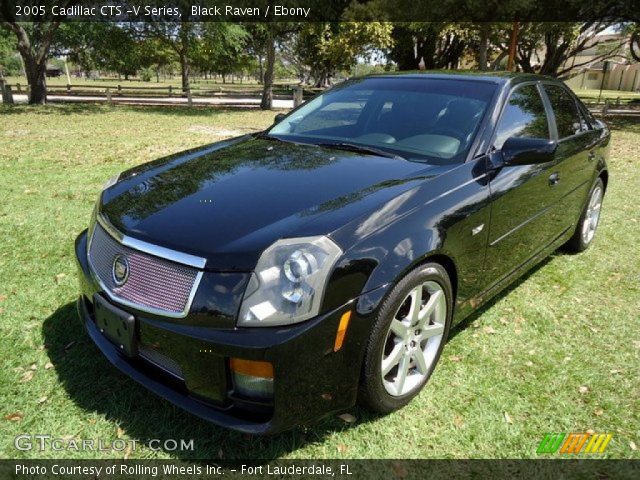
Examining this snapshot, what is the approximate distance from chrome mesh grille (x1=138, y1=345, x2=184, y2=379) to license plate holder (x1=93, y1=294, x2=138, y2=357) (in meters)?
0.04

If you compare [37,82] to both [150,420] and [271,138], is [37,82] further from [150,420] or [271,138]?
[150,420]

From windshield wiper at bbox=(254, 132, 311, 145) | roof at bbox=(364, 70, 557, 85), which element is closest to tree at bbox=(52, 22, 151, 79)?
windshield wiper at bbox=(254, 132, 311, 145)

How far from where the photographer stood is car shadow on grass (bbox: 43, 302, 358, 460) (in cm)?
222

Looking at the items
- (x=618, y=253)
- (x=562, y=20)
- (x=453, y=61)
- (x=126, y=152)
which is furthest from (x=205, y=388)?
(x=453, y=61)

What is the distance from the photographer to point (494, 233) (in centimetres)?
285

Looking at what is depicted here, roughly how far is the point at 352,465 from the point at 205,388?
30.4 inches

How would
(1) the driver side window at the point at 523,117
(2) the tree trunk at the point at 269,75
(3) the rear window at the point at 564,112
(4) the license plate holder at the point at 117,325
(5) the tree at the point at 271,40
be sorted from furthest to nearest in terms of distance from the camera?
(2) the tree trunk at the point at 269,75 < (5) the tree at the point at 271,40 < (3) the rear window at the point at 564,112 < (1) the driver side window at the point at 523,117 < (4) the license plate holder at the point at 117,325

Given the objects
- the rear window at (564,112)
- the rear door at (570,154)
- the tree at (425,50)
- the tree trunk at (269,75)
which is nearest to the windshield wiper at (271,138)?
the rear door at (570,154)

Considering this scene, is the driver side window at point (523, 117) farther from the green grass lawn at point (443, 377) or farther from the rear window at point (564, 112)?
the green grass lawn at point (443, 377)

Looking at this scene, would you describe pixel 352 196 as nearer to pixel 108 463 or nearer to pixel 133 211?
pixel 133 211

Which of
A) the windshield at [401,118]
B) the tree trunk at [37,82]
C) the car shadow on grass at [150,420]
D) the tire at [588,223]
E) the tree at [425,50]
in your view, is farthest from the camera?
the tree at [425,50]

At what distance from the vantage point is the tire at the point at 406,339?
213cm

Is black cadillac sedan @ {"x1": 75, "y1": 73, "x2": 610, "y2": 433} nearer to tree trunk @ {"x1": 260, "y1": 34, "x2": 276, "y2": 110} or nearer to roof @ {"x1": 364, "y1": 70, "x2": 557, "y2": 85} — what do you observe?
roof @ {"x1": 364, "y1": 70, "x2": 557, "y2": 85}

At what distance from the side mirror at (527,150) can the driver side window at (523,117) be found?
4.5 inches
